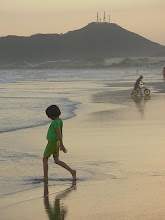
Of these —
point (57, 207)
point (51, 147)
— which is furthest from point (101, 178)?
point (57, 207)

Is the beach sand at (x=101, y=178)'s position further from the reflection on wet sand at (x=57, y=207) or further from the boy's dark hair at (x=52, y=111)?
the boy's dark hair at (x=52, y=111)

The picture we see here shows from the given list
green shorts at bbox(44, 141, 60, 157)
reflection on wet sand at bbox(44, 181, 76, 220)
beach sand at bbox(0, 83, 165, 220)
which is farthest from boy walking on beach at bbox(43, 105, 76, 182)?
reflection on wet sand at bbox(44, 181, 76, 220)

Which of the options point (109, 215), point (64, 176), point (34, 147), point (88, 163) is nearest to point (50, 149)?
point (64, 176)

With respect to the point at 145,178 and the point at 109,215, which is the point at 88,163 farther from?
the point at 109,215

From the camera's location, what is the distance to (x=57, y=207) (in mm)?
7281

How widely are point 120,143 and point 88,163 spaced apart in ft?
7.26

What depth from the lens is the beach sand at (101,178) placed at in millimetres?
7023

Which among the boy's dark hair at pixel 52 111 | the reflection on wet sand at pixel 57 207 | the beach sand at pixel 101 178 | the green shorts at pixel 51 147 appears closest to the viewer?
the reflection on wet sand at pixel 57 207

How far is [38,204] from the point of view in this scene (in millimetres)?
7465

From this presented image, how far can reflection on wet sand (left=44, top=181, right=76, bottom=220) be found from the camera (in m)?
6.85

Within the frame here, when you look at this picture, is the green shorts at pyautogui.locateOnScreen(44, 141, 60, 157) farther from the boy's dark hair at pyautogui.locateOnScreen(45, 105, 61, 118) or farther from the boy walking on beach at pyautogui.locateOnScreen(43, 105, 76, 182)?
the boy's dark hair at pyautogui.locateOnScreen(45, 105, 61, 118)

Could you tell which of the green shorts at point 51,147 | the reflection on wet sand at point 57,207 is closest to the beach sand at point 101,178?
the reflection on wet sand at point 57,207

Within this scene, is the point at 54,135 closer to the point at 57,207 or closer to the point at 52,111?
the point at 52,111

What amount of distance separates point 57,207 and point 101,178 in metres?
1.97
